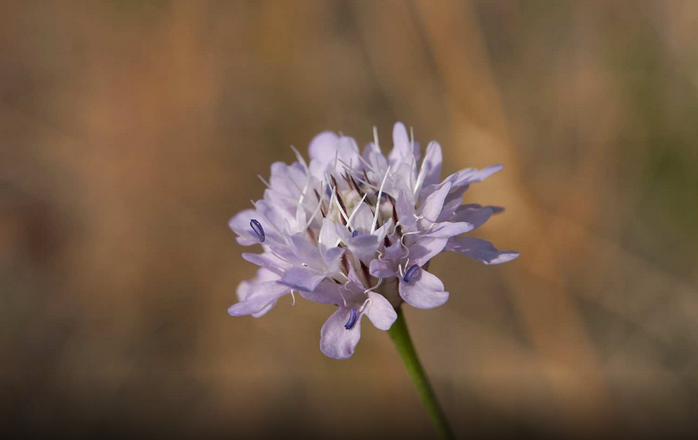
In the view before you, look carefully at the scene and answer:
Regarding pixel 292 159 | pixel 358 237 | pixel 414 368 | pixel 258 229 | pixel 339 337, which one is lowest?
pixel 414 368

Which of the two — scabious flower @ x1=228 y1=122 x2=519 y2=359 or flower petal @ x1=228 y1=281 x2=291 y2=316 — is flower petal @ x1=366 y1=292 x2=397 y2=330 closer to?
scabious flower @ x1=228 y1=122 x2=519 y2=359

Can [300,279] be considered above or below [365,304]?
above

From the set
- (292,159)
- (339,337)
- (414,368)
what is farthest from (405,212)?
(292,159)

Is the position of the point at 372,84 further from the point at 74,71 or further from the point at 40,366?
the point at 40,366

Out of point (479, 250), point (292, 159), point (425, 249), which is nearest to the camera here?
point (425, 249)

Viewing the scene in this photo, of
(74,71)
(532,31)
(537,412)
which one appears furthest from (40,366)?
(532,31)

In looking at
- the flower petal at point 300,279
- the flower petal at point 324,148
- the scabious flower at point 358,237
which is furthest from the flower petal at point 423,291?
the flower petal at point 324,148

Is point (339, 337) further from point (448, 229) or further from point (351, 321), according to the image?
point (448, 229)

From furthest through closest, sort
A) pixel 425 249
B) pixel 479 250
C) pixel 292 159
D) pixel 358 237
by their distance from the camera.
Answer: pixel 292 159, pixel 479 250, pixel 425 249, pixel 358 237

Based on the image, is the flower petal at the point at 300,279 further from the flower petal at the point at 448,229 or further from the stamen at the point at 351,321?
the flower petal at the point at 448,229
